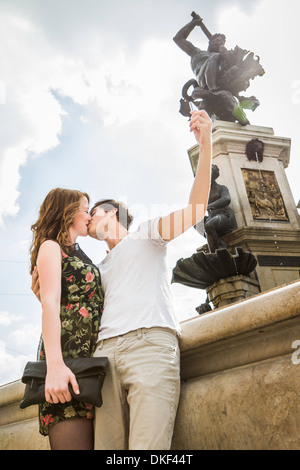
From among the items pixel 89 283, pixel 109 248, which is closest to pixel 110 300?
pixel 89 283

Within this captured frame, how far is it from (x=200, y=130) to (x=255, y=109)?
221 inches

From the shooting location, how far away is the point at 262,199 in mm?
5828

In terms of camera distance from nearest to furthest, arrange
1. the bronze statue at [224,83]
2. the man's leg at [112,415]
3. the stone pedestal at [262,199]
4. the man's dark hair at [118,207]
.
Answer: the man's leg at [112,415] → the man's dark hair at [118,207] → the stone pedestal at [262,199] → the bronze statue at [224,83]

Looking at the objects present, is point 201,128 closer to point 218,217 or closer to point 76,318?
point 76,318

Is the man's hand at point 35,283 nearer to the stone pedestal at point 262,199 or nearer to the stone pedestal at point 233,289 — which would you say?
the stone pedestal at point 233,289

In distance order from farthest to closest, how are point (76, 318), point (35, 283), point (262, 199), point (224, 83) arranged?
point (224, 83) → point (262, 199) → point (35, 283) → point (76, 318)

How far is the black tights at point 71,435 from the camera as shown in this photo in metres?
1.44

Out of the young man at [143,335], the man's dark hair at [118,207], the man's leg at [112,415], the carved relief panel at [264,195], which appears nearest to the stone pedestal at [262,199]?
the carved relief panel at [264,195]

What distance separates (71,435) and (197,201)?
1073 millimetres

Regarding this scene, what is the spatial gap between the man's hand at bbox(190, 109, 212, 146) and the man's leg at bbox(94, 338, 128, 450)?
3.51 feet

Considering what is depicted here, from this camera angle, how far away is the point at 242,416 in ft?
5.28

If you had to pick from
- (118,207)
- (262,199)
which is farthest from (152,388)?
(262,199)

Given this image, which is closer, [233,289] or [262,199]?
[233,289]

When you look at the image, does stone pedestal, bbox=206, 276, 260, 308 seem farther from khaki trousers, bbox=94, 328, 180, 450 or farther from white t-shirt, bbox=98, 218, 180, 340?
khaki trousers, bbox=94, 328, 180, 450
